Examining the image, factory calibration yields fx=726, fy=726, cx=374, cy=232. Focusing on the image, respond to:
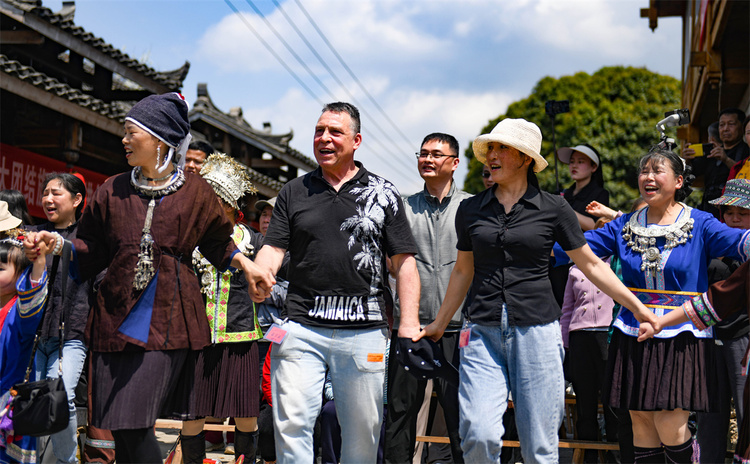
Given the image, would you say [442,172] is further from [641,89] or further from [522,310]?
[641,89]

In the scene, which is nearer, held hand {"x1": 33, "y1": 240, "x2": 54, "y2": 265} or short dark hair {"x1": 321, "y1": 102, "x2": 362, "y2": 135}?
held hand {"x1": 33, "y1": 240, "x2": 54, "y2": 265}

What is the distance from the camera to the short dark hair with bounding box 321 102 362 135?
4316 mm

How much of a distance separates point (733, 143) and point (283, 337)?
509 cm

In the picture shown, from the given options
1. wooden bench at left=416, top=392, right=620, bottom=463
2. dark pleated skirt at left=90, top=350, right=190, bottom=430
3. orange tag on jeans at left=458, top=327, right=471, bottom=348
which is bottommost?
wooden bench at left=416, top=392, right=620, bottom=463

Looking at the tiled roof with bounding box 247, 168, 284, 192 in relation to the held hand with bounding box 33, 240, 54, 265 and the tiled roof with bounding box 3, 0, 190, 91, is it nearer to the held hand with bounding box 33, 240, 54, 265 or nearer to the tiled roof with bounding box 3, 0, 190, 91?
the tiled roof with bounding box 3, 0, 190, 91

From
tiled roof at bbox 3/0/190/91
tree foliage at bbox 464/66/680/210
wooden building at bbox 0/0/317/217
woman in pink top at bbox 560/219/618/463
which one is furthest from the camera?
tree foliage at bbox 464/66/680/210

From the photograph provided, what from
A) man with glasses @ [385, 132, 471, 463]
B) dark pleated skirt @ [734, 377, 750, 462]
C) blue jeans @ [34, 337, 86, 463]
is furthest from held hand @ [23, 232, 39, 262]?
dark pleated skirt @ [734, 377, 750, 462]

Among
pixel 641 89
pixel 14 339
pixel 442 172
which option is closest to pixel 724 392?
pixel 442 172

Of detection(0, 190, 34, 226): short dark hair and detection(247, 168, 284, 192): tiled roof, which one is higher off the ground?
detection(247, 168, 284, 192): tiled roof

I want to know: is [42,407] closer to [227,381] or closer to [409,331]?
[227,381]

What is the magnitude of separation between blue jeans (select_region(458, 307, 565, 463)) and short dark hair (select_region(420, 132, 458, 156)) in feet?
7.35

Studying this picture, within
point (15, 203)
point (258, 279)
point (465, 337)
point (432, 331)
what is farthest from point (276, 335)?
point (15, 203)

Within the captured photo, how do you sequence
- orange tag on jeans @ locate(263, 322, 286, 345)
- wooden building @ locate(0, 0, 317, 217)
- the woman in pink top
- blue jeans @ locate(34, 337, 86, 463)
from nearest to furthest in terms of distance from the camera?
orange tag on jeans @ locate(263, 322, 286, 345)
blue jeans @ locate(34, 337, 86, 463)
the woman in pink top
wooden building @ locate(0, 0, 317, 217)

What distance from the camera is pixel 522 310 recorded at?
154 inches
